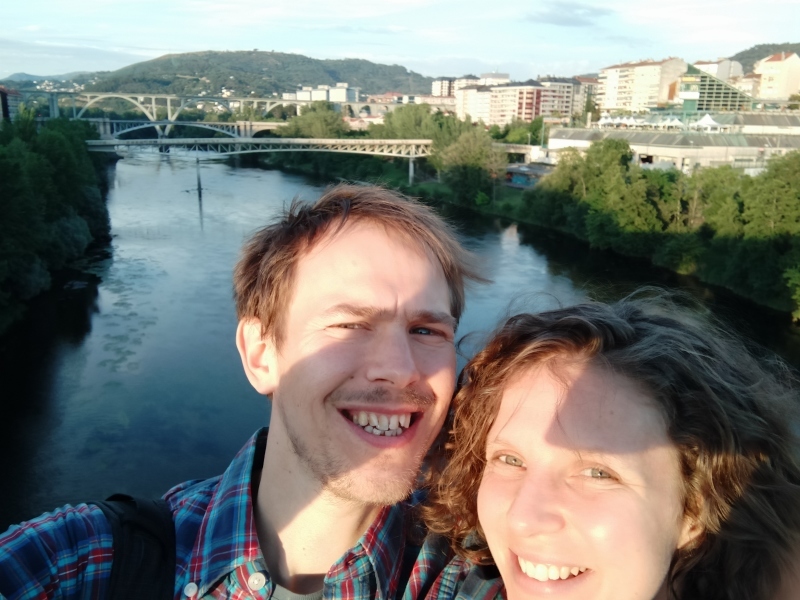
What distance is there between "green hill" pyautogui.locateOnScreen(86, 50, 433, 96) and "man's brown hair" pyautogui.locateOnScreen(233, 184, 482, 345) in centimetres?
5487

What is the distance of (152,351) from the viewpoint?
8.00 m

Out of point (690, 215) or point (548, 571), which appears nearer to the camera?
point (548, 571)

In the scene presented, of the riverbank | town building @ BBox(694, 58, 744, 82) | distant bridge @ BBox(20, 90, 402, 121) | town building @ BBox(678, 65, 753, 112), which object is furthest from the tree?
town building @ BBox(694, 58, 744, 82)

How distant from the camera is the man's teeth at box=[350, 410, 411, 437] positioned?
0.91 m

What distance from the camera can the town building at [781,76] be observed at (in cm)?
4428

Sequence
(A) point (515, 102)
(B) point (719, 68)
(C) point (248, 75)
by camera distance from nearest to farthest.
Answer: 1. (B) point (719, 68)
2. (A) point (515, 102)
3. (C) point (248, 75)

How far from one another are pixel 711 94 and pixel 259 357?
31.6m

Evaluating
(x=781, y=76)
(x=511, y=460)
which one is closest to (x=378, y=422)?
(x=511, y=460)

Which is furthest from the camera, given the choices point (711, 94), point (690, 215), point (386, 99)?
point (386, 99)

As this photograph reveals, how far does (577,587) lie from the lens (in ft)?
2.53

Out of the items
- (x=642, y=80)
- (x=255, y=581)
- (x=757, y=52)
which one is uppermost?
(x=757, y=52)

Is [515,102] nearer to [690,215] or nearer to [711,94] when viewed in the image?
[711,94]

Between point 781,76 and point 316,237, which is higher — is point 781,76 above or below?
above

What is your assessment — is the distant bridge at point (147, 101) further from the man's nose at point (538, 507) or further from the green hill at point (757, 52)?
the green hill at point (757, 52)
